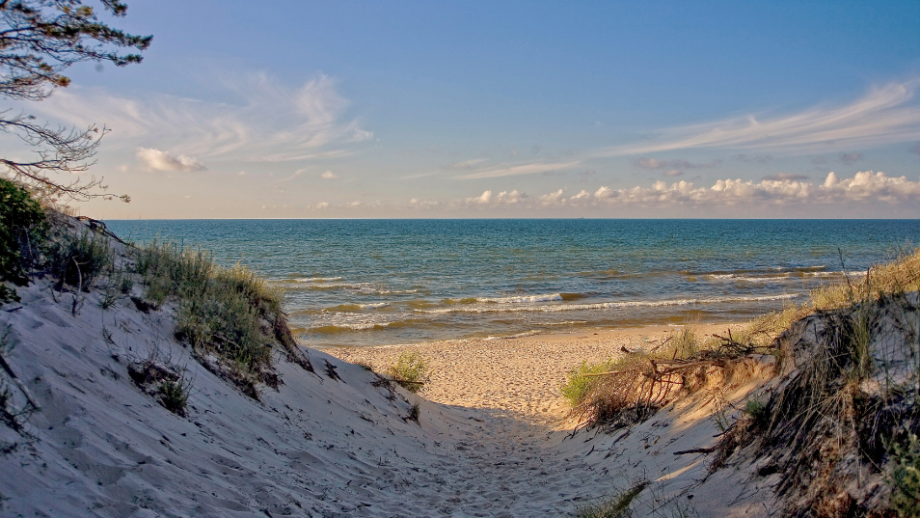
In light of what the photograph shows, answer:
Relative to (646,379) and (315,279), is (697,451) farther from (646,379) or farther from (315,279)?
(315,279)

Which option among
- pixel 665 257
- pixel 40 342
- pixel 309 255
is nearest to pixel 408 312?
pixel 40 342

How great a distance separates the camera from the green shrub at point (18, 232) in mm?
5215

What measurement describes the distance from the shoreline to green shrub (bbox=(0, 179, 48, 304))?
23.8ft

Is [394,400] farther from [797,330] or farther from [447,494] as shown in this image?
[797,330]

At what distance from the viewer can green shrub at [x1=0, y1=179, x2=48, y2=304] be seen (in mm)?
5215

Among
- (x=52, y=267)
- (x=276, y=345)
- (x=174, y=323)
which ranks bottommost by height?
(x=276, y=345)

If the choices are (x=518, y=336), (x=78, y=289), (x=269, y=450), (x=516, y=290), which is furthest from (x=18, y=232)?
(x=516, y=290)

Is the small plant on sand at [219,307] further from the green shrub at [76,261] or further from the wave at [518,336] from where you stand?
the wave at [518,336]

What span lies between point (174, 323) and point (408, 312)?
1781cm

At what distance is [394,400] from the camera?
380 inches

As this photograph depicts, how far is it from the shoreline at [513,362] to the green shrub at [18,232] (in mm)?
7260

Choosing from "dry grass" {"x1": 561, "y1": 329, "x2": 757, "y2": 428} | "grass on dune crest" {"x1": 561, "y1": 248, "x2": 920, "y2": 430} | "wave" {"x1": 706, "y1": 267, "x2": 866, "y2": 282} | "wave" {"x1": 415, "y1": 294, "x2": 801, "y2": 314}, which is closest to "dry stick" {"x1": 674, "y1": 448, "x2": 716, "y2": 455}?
"grass on dune crest" {"x1": 561, "y1": 248, "x2": 920, "y2": 430}

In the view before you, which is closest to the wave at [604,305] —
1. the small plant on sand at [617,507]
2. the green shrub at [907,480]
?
the small plant on sand at [617,507]

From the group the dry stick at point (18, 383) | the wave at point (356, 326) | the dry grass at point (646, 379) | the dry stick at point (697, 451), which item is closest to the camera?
the dry stick at point (18, 383)
